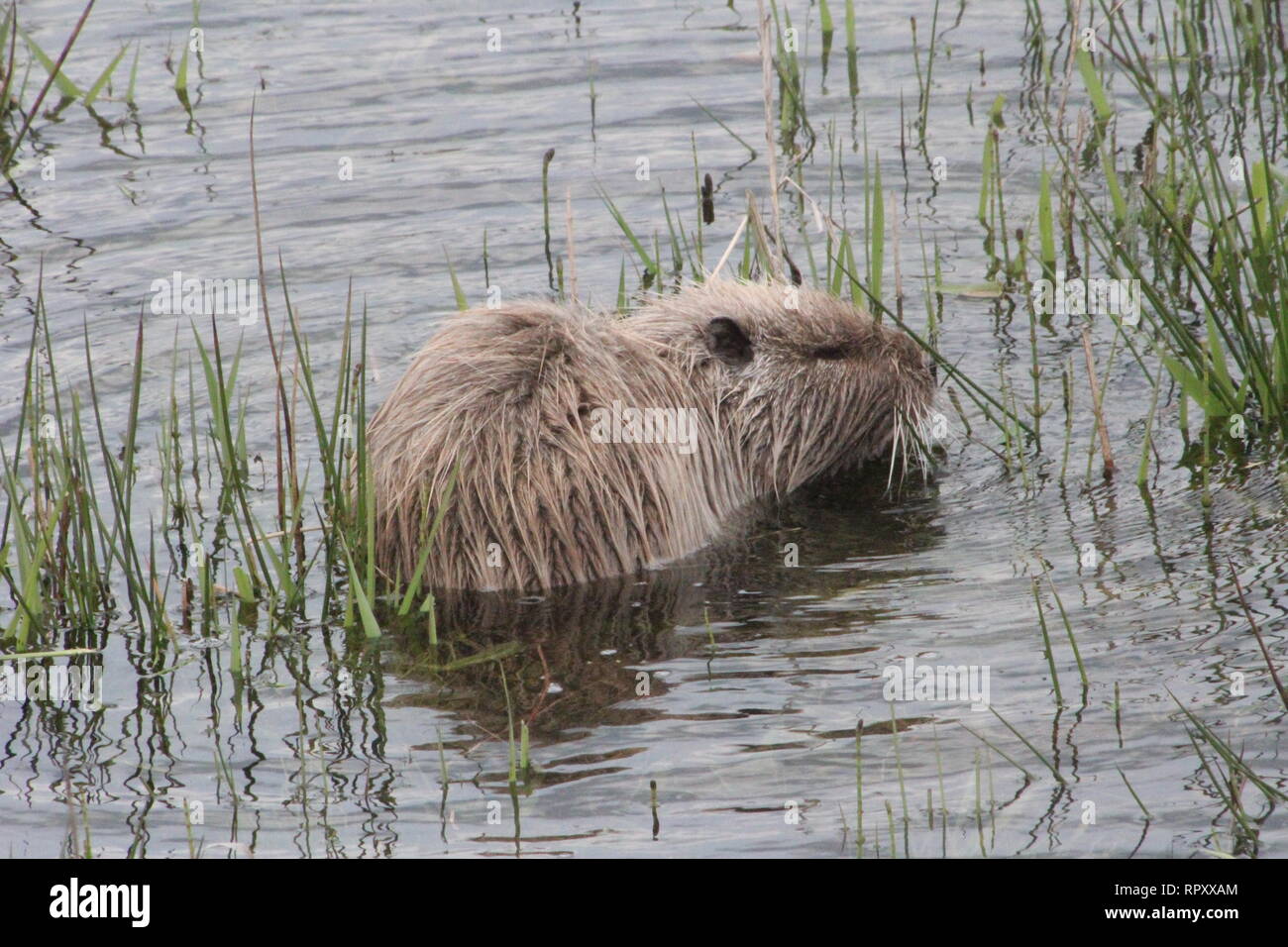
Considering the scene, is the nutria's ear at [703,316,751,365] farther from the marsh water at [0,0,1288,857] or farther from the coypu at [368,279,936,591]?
the marsh water at [0,0,1288,857]

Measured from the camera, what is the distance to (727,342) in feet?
15.7

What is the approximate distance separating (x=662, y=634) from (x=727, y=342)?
118 cm

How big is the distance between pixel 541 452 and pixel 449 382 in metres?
0.32

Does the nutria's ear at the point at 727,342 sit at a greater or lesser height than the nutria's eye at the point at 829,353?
greater

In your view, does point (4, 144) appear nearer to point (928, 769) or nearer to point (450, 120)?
point (450, 120)

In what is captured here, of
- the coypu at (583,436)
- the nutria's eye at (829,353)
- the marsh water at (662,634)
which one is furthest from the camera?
the nutria's eye at (829,353)

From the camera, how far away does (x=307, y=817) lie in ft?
10.2

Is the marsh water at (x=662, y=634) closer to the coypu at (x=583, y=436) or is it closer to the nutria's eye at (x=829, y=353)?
the coypu at (x=583, y=436)

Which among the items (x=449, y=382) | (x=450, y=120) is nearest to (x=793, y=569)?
(x=449, y=382)

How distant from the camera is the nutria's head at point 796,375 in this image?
15.7ft

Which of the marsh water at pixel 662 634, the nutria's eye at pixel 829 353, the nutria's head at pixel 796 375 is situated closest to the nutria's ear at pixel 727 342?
the nutria's head at pixel 796 375

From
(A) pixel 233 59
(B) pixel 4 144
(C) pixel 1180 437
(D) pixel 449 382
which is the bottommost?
(C) pixel 1180 437

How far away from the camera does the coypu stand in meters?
4.00

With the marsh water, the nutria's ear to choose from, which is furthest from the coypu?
the marsh water
